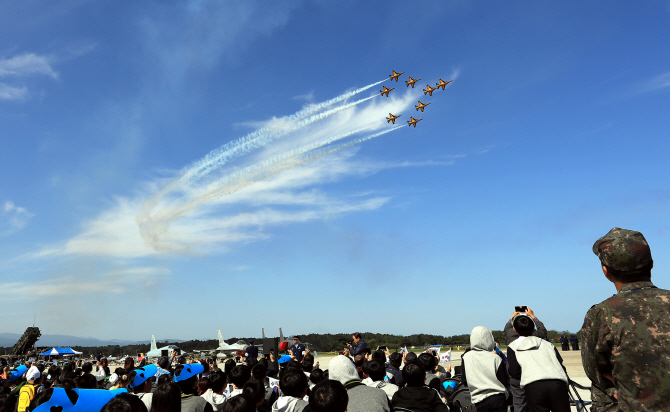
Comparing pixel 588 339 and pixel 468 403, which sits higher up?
pixel 588 339

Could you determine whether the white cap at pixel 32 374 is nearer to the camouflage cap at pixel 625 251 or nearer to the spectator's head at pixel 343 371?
the spectator's head at pixel 343 371

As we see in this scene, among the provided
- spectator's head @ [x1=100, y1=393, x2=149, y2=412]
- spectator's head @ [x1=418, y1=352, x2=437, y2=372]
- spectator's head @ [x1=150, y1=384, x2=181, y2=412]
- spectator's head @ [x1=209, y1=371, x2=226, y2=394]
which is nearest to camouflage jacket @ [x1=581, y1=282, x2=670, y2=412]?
spectator's head @ [x1=100, y1=393, x2=149, y2=412]

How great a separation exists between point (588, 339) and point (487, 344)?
4.23 m

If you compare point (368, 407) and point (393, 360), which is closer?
point (368, 407)

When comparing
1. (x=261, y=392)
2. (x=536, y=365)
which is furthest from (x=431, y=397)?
(x=261, y=392)

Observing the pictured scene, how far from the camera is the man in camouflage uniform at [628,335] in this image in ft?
9.68

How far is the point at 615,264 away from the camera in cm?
330

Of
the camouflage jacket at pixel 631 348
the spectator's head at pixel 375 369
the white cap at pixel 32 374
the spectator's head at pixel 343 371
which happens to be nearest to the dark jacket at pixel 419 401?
the spectator's head at pixel 343 371

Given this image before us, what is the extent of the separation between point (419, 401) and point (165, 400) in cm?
323

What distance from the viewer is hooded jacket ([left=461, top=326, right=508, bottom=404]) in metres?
6.86

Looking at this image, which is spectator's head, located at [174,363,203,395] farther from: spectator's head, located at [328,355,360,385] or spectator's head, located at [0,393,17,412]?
spectator's head, located at [0,393,17,412]

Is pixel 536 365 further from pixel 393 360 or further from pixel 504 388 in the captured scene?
pixel 393 360

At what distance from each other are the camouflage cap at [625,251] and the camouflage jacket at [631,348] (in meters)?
0.16

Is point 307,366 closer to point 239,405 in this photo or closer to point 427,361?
point 427,361
